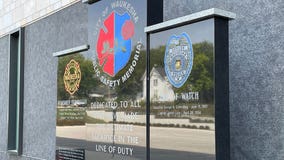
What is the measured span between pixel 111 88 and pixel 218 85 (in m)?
2.01

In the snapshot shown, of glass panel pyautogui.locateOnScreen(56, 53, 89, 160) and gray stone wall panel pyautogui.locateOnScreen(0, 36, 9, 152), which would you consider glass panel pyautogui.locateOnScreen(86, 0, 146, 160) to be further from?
gray stone wall panel pyautogui.locateOnScreen(0, 36, 9, 152)

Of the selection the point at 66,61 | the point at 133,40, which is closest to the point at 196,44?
the point at 133,40

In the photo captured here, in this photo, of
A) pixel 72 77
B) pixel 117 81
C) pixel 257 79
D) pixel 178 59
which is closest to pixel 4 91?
pixel 72 77

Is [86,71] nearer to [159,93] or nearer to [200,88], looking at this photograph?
[159,93]

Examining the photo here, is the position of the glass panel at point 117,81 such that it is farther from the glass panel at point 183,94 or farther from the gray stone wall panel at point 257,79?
the gray stone wall panel at point 257,79

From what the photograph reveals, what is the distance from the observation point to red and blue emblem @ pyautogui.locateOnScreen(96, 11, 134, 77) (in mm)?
5516

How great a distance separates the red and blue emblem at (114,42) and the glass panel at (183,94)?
616 mm

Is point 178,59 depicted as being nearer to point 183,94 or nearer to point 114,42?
point 183,94

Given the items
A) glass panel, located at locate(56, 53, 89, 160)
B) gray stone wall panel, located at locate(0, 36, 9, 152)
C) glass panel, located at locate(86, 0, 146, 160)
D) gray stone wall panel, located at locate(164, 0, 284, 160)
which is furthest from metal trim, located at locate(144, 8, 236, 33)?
gray stone wall panel, located at locate(0, 36, 9, 152)

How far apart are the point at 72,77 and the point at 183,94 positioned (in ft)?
9.75

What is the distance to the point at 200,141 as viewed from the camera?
4.34 m

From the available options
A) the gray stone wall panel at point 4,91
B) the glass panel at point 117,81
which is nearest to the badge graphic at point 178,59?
the glass panel at point 117,81

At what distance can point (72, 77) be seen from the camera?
7.08m

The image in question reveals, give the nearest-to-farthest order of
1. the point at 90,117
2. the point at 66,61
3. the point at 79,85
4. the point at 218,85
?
the point at 218,85 < the point at 90,117 < the point at 79,85 < the point at 66,61
